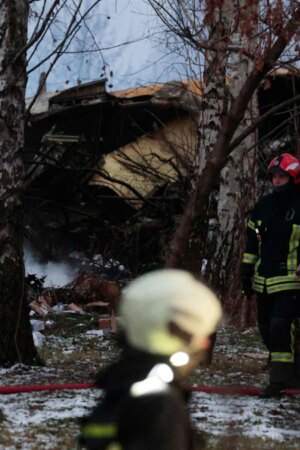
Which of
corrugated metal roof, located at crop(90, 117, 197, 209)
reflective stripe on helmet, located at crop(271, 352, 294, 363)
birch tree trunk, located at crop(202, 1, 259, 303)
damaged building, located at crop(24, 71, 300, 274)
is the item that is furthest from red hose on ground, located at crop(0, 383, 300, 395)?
corrugated metal roof, located at crop(90, 117, 197, 209)

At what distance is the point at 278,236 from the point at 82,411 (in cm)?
198

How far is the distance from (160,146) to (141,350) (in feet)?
52.8

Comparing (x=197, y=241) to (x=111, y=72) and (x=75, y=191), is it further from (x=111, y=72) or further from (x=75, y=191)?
(x=75, y=191)

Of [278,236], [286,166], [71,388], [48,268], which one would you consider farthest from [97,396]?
[48,268]

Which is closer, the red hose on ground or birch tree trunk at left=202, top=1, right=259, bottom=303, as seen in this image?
the red hose on ground

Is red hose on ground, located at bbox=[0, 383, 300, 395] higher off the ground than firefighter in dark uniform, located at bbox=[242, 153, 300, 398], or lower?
lower

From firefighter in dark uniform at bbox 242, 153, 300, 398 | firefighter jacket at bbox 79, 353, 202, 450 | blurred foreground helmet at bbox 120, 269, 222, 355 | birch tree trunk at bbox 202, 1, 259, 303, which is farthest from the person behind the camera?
birch tree trunk at bbox 202, 1, 259, 303

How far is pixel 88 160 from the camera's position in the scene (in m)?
16.8

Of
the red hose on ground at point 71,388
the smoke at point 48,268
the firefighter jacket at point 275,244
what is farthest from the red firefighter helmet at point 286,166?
the smoke at point 48,268

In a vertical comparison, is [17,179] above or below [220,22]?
below

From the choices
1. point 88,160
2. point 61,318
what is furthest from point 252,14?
point 88,160

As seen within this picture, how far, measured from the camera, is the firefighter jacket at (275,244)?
6.18 meters

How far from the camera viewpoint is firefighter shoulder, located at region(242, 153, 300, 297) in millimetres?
6176

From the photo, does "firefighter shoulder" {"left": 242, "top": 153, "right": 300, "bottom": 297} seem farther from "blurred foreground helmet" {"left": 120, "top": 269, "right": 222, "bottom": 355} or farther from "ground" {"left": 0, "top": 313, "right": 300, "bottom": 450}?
"blurred foreground helmet" {"left": 120, "top": 269, "right": 222, "bottom": 355}
